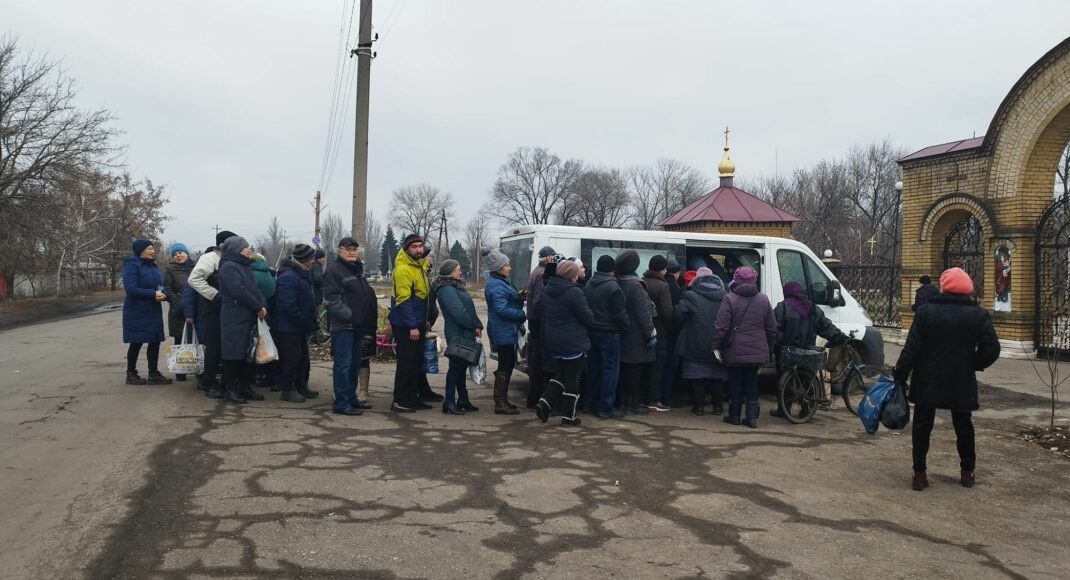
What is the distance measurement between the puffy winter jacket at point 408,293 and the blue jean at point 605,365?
71.7 inches

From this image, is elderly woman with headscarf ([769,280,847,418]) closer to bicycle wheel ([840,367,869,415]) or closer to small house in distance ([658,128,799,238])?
bicycle wheel ([840,367,869,415])

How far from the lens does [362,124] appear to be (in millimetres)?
13789

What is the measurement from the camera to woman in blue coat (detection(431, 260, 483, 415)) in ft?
26.3

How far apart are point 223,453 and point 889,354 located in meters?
13.5

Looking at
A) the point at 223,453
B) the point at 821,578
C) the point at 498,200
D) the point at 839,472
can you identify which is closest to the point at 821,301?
the point at 839,472

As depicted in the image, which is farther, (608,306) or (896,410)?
(608,306)

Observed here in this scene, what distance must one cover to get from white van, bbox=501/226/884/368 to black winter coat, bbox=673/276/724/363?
3.40 ft

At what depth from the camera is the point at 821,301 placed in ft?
32.4

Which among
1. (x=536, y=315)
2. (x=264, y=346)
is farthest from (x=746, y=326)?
(x=264, y=346)

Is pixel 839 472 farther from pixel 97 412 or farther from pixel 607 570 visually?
pixel 97 412

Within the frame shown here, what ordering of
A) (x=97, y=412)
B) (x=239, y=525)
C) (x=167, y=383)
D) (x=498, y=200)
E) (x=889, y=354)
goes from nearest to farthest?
(x=239, y=525) → (x=97, y=412) → (x=167, y=383) → (x=889, y=354) → (x=498, y=200)

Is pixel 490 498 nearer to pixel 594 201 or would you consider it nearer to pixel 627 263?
pixel 627 263

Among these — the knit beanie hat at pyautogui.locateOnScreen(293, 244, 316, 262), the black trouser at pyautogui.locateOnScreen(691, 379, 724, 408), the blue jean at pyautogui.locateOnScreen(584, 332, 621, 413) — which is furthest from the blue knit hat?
the black trouser at pyautogui.locateOnScreen(691, 379, 724, 408)

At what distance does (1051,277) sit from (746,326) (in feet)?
30.5
